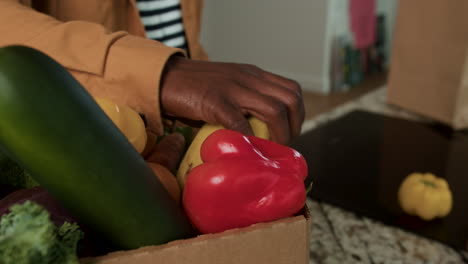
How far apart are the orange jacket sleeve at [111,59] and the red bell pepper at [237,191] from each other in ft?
0.45

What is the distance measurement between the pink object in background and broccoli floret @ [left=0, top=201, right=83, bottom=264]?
2.64 metres

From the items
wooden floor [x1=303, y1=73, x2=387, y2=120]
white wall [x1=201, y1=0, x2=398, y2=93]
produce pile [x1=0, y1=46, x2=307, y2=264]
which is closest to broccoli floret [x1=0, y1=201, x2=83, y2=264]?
produce pile [x1=0, y1=46, x2=307, y2=264]

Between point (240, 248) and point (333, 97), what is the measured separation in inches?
95.0

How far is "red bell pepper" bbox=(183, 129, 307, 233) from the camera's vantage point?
0.32m

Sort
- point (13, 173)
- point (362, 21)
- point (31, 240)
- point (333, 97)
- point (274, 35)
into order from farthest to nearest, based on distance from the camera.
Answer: point (274, 35) < point (362, 21) < point (333, 97) < point (13, 173) < point (31, 240)

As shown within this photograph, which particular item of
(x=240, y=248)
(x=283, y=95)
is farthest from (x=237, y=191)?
(x=283, y=95)

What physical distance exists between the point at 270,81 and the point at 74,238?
25 centimetres

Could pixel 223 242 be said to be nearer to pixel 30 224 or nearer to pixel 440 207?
pixel 30 224

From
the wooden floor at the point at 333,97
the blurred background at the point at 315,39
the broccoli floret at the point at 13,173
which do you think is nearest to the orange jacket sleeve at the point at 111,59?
the broccoli floret at the point at 13,173

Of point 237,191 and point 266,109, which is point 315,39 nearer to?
point 266,109

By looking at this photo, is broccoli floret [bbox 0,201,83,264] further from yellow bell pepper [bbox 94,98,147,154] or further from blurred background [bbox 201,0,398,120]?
blurred background [bbox 201,0,398,120]

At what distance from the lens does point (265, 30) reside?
9.45 feet

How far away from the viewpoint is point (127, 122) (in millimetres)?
394

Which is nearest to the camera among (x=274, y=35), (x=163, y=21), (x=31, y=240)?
(x=31, y=240)
